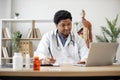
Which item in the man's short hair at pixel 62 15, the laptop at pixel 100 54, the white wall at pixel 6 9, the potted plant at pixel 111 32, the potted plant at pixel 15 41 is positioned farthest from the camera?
the white wall at pixel 6 9

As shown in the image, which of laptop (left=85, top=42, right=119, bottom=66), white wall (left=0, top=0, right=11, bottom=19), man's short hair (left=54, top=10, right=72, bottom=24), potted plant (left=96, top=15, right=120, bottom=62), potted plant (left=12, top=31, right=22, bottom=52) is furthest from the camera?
white wall (left=0, top=0, right=11, bottom=19)

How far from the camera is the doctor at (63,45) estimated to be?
2.78 meters

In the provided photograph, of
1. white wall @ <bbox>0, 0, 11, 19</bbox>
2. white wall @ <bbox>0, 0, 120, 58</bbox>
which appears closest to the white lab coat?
white wall @ <bbox>0, 0, 120, 58</bbox>

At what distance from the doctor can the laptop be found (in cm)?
61

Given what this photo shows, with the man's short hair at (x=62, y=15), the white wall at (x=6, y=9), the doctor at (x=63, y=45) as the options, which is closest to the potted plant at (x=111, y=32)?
the white wall at (x=6, y=9)

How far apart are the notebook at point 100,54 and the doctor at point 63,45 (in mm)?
614

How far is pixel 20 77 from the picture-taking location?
5.09 feet

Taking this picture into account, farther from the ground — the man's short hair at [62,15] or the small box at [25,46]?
the man's short hair at [62,15]

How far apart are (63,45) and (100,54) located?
2.76 feet

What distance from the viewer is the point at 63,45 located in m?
2.83

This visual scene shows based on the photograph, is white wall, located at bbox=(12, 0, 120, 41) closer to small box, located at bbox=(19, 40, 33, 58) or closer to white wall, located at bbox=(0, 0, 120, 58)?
white wall, located at bbox=(0, 0, 120, 58)

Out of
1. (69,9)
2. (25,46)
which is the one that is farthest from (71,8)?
(25,46)

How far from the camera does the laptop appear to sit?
6.47ft

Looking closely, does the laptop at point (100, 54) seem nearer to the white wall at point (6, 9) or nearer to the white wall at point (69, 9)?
the white wall at point (69, 9)
